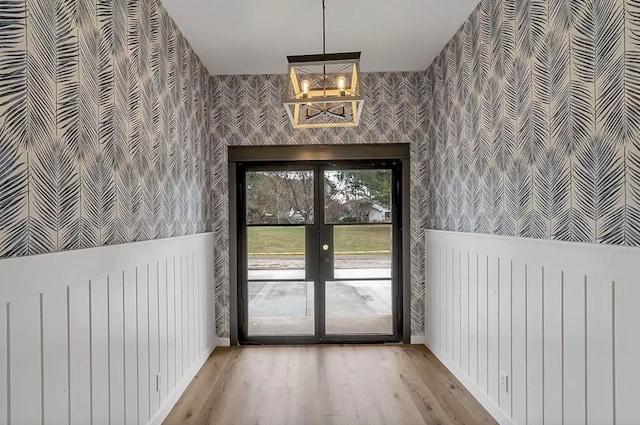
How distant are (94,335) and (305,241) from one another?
2.48 metres

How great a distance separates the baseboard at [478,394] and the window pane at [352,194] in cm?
156

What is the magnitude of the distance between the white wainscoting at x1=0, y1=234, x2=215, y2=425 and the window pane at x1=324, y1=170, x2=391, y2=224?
5.38ft

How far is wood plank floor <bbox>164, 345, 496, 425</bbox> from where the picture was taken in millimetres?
2523

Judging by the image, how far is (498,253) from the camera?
96.5 inches

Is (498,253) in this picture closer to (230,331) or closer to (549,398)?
(549,398)

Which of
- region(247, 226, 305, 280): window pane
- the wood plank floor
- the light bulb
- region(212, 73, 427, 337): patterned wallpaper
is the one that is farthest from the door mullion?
the light bulb

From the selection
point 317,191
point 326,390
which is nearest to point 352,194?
point 317,191

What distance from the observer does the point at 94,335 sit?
1742 millimetres

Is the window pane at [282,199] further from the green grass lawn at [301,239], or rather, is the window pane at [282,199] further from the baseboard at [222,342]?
the baseboard at [222,342]

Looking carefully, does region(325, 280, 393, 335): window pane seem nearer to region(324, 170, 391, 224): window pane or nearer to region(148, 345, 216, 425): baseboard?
region(324, 170, 391, 224): window pane

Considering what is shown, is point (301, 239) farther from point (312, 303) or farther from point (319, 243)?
point (312, 303)

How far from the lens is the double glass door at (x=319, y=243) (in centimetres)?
404

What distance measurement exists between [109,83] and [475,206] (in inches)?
100

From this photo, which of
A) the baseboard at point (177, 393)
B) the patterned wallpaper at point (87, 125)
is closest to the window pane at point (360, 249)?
the baseboard at point (177, 393)
